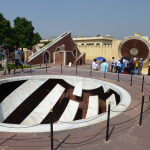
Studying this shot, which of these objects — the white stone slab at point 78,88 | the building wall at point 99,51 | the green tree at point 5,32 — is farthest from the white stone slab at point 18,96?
the green tree at point 5,32

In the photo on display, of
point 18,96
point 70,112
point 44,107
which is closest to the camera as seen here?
point 18,96

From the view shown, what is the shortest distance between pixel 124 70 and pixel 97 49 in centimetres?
1994

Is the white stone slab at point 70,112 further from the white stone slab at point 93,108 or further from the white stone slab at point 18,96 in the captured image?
the white stone slab at point 18,96

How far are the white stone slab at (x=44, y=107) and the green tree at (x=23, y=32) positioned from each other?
28.1m

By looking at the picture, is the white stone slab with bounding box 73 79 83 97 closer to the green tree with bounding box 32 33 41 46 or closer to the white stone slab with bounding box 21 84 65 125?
the white stone slab with bounding box 21 84 65 125

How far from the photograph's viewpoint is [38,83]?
10.8 m

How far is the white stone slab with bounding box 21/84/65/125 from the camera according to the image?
10252mm

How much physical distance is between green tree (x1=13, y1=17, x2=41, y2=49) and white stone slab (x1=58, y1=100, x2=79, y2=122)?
28968 mm

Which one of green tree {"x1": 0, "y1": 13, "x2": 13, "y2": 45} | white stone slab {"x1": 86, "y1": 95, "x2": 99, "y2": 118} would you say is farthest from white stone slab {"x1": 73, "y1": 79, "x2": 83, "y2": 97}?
green tree {"x1": 0, "y1": 13, "x2": 13, "y2": 45}

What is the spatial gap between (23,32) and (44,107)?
30.1 metres

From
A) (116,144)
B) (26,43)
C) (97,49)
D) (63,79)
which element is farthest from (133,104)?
(26,43)

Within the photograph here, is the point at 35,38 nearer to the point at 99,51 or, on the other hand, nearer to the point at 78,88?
the point at 99,51

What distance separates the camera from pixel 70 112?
10930 mm

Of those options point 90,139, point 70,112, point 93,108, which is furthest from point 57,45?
point 90,139
